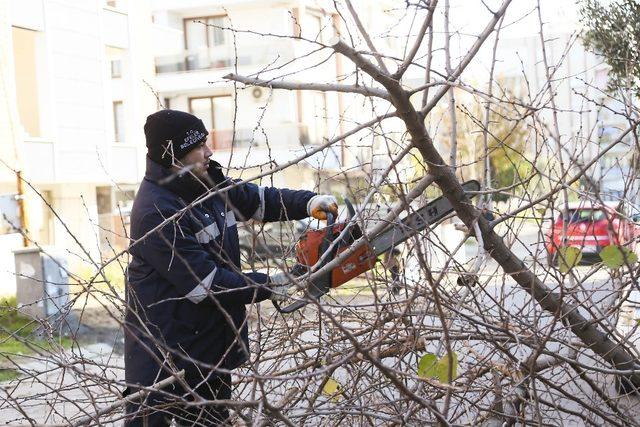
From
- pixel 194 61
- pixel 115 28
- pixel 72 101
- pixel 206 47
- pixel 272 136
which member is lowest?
pixel 272 136

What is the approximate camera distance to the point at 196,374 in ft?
12.1

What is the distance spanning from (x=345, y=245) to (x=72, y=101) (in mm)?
16082

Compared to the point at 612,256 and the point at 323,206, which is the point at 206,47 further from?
the point at 612,256

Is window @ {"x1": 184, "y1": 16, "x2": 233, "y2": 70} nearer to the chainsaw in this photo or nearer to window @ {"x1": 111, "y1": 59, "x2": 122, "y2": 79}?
window @ {"x1": 111, "y1": 59, "x2": 122, "y2": 79}

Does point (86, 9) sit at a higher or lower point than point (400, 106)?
higher

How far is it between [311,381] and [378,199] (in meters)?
0.78

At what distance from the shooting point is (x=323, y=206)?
12.6ft

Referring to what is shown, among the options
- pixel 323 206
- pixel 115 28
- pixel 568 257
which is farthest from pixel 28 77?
pixel 568 257

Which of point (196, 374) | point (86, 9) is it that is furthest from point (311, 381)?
point (86, 9)

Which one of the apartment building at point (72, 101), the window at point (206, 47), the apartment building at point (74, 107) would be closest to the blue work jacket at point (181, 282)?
the apartment building at point (74, 107)

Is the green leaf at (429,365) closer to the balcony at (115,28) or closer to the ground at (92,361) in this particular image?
the ground at (92,361)

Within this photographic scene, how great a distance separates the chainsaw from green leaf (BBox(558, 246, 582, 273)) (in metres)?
0.39

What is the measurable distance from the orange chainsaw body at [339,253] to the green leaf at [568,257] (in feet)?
2.34

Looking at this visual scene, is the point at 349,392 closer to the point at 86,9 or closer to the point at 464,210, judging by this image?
the point at 464,210
